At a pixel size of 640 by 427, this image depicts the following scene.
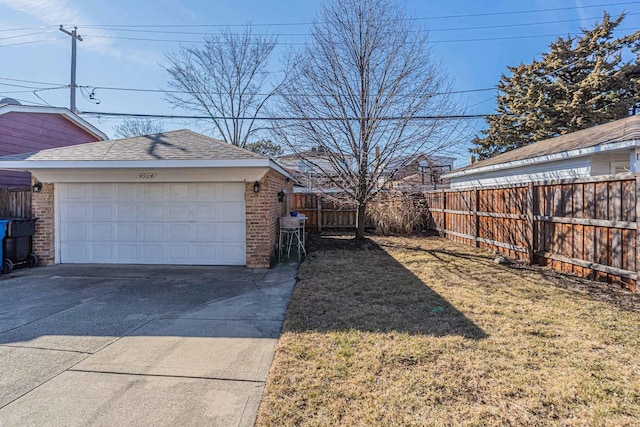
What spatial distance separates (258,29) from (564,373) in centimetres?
1999

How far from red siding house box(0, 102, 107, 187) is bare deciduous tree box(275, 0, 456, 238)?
852 centimetres

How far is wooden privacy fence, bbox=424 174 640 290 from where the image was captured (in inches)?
196

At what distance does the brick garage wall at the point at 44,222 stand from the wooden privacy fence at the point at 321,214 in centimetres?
806

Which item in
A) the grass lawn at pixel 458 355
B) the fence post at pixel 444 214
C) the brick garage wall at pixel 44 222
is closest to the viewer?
the grass lawn at pixel 458 355

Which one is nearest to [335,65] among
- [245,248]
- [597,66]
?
[245,248]

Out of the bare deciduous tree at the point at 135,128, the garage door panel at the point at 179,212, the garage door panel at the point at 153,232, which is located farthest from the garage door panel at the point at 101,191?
the bare deciduous tree at the point at 135,128

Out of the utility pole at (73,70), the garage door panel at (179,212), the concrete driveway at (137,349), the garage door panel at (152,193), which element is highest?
the utility pole at (73,70)

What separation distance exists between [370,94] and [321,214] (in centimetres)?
583

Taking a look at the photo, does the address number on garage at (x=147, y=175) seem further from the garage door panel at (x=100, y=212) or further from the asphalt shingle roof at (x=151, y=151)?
the garage door panel at (x=100, y=212)

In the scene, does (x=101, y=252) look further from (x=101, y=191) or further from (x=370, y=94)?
(x=370, y=94)

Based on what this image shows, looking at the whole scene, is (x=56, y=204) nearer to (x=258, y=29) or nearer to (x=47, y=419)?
(x=47, y=419)

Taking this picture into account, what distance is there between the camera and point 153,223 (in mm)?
7699

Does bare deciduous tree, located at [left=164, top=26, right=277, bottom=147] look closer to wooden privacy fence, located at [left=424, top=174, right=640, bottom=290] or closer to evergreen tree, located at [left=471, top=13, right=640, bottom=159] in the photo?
evergreen tree, located at [left=471, top=13, right=640, bottom=159]

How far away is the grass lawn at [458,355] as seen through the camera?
7.52 feet
